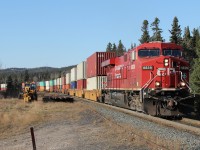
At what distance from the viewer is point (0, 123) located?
22.0 meters

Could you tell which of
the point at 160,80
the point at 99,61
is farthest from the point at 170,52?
the point at 99,61

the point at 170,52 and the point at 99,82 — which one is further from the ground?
the point at 170,52

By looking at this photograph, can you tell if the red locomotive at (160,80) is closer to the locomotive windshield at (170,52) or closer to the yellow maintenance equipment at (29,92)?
the locomotive windshield at (170,52)

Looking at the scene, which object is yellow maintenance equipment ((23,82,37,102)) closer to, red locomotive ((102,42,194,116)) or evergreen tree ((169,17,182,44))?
red locomotive ((102,42,194,116))

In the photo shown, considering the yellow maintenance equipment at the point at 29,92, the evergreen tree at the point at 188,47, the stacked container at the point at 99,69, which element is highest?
the evergreen tree at the point at 188,47

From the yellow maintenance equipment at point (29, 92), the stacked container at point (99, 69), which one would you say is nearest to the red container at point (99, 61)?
the stacked container at point (99, 69)

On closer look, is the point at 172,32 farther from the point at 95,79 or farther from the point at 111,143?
the point at 111,143

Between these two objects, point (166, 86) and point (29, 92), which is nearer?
point (166, 86)

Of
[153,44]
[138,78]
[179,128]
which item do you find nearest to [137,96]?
[138,78]

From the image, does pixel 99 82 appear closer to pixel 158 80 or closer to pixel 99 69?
pixel 99 69

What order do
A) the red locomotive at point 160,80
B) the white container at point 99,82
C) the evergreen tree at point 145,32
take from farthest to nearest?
the evergreen tree at point 145,32 < the white container at point 99,82 < the red locomotive at point 160,80

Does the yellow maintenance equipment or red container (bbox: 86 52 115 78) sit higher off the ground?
red container (bbox: 86 52 115 78)

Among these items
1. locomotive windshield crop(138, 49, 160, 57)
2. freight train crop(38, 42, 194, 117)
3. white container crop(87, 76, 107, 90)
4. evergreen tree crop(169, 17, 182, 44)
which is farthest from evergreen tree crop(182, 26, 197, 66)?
locomotive windshield crop(138, 49, 160, 57)

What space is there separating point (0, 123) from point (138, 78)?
9.32 meters
